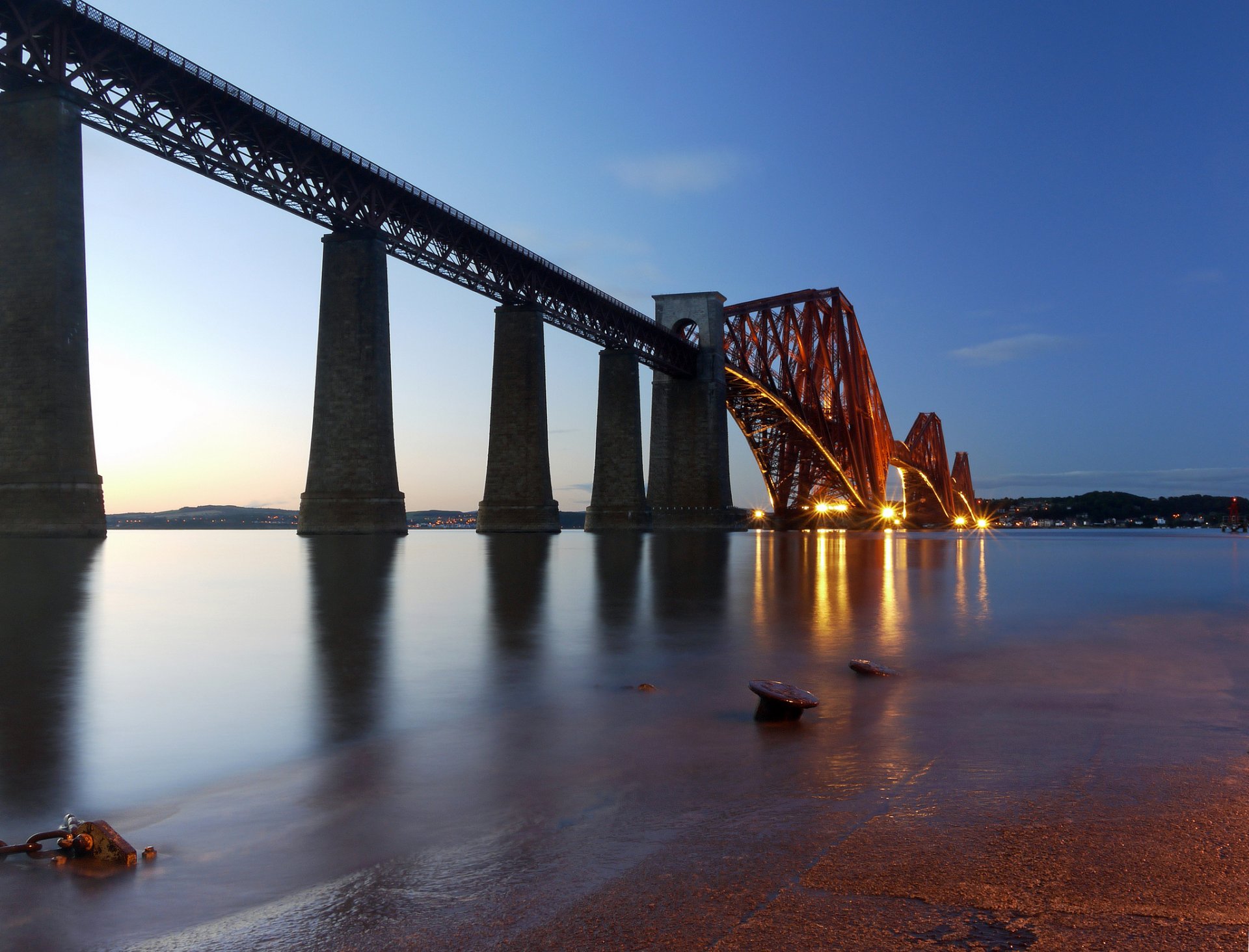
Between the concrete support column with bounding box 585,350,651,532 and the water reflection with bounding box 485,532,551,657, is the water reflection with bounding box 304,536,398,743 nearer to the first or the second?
the water reflection with bounding box 485,532,551,657

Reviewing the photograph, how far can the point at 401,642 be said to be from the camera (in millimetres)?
11211

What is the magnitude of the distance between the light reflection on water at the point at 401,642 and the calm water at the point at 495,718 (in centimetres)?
6

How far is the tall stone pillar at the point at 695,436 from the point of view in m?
70.6

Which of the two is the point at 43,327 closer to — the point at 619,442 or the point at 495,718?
the point at 495,718

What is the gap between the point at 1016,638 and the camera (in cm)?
1226

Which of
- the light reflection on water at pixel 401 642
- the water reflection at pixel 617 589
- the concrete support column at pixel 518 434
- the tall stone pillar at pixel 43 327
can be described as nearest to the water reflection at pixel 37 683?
the light reflection on water at pixel 401 642

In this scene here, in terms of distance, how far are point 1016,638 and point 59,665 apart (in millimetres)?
10904

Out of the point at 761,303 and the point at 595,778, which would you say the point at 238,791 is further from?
the point at 761,303

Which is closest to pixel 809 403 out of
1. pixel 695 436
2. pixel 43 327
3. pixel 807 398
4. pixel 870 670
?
pixel 807 398

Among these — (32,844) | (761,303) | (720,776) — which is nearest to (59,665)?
(32,844)

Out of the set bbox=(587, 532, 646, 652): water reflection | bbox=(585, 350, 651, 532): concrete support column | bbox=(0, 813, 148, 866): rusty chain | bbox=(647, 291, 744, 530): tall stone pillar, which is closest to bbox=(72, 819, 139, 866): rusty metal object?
bbox=(0, 813, 148, 866): rusty chain

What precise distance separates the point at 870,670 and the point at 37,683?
7391 millimetres

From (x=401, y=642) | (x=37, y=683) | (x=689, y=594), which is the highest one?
(x=37, y=683)

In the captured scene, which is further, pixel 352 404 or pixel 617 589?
pixel 352 404
